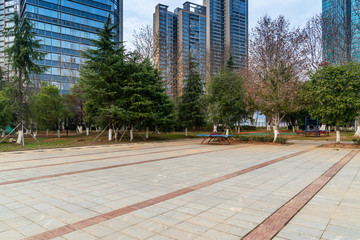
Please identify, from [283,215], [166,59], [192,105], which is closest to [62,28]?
[166,59]

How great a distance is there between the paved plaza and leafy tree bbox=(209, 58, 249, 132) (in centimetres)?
1440

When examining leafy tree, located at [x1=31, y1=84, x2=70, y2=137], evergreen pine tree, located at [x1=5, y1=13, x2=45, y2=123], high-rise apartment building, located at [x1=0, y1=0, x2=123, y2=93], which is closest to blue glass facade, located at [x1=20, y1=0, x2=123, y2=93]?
high-rise apartment building, located at [x1=0, y1=0, x2=123, y2=93]

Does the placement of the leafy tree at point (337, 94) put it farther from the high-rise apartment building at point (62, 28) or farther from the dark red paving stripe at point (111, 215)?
the high-rise apartment building at point (62, 28)

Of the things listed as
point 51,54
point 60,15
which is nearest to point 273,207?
point 51,54

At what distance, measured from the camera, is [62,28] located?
55594mm

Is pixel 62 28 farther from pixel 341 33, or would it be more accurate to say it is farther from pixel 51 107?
pixel 341 33

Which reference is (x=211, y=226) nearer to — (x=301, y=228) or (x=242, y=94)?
(x=301, y=228)

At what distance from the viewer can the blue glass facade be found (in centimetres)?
5256

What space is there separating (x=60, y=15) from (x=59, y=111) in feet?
129

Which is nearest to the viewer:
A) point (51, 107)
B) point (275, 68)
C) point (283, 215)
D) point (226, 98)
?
point (283, 215)

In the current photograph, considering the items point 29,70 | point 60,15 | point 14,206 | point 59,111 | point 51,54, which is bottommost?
point 14,206

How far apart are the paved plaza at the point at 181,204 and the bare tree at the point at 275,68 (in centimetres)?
1163

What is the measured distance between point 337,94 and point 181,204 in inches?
595

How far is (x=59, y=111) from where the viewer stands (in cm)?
2680
